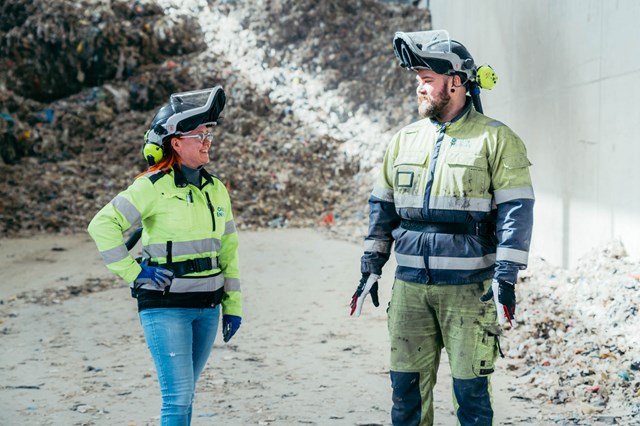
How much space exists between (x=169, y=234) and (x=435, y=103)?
1.29m

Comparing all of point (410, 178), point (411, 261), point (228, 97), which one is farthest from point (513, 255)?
point (228, 97)

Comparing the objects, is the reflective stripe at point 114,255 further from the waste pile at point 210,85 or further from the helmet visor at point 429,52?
the waste pile at point 210,85

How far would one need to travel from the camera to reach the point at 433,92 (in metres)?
3.55

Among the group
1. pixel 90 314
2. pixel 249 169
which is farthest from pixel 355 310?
pixel 249 169

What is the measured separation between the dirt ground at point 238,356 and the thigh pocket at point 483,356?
1.50m

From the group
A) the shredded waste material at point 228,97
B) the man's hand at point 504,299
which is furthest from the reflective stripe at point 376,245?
the shredded waste material at point 228,97

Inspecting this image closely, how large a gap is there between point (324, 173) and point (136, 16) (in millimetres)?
5194

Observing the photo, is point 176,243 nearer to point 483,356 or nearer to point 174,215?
point 174,215

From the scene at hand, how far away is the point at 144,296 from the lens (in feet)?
11.2

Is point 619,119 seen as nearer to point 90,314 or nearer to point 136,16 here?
point 90,314

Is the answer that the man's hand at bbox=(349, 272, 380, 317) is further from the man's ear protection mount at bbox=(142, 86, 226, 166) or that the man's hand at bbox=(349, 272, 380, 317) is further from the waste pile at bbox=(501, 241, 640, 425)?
the waste pile at bbox=(501, 241, 640, 425)

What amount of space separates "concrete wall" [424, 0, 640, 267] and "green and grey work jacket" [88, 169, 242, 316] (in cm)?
396

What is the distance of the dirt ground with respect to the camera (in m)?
5.00

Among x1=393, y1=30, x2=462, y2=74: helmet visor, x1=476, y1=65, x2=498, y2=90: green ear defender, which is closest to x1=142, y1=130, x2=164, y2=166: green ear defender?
x1=393, y1=30, x2=462, y2=74: helmet visor
